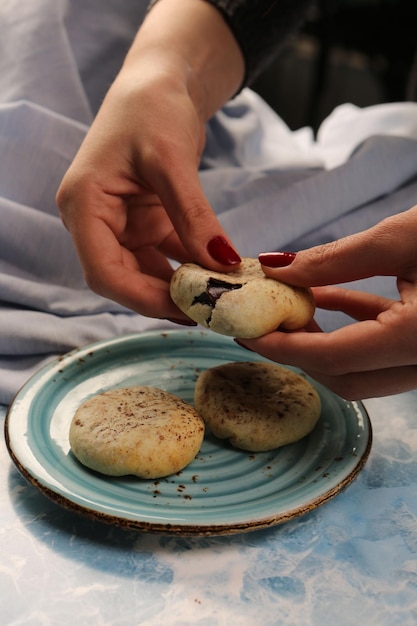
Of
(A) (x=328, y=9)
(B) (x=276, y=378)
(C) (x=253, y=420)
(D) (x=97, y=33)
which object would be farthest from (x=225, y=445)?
(A) (x=328, y=9)

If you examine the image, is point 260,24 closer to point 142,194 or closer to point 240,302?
point 142,194

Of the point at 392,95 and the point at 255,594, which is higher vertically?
the point at 255,594

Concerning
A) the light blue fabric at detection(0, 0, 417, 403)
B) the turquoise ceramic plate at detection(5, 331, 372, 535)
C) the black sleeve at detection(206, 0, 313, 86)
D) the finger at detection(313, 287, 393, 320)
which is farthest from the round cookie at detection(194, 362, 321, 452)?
the black sleeve at detection(206, 0, 313, 86)

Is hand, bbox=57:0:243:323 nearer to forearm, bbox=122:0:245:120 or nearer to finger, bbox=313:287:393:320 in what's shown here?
forearm, bbox=122:0:245:120

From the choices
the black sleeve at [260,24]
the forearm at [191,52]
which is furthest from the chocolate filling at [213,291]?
the black sleeve at [260,24]

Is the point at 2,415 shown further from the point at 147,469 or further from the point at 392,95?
the point at 392,95

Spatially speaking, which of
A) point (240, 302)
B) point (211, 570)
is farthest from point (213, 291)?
point (211, 570)
